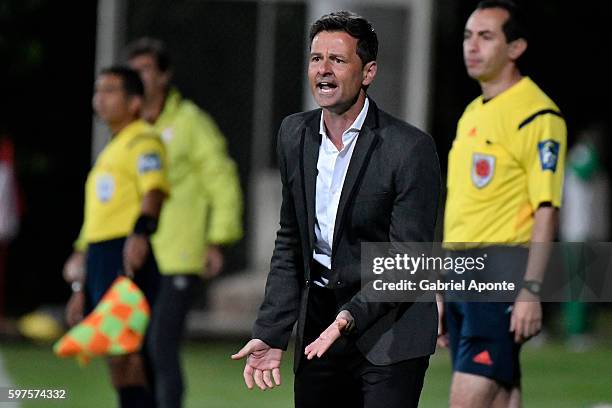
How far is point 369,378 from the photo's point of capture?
5660mm

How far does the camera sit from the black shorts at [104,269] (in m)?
8.73

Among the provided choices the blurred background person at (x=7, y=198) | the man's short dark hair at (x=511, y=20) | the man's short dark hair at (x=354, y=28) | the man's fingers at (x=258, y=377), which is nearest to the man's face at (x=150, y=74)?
the man's short dark hair at (x=511, y=20)

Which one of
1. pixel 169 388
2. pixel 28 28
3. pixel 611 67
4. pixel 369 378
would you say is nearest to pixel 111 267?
pixel 169 388

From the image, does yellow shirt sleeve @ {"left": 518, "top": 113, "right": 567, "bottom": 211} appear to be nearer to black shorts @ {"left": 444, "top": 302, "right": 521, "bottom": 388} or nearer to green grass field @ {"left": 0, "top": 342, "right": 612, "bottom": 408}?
black shorts @ {"left": 444, "top": 302, "right": 521, "bottom": 388}

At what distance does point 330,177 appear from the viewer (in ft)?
18.7

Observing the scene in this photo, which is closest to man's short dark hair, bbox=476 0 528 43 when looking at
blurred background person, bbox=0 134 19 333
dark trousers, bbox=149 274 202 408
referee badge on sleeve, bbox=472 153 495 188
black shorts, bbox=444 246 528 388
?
referee badge on sleeve, bbox=472 153 495 188

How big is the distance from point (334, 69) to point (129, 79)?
3.53 metres

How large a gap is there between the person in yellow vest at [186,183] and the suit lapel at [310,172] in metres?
3.78

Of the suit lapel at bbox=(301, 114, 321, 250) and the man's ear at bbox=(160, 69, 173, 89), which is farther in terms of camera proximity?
the man's ear at bbox=(160, 69, 173, 89)

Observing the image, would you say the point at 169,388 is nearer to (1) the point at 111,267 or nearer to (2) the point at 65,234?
(1) the point at 111,267

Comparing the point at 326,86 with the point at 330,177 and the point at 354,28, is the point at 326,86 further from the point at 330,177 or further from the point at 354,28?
the point at 330,177

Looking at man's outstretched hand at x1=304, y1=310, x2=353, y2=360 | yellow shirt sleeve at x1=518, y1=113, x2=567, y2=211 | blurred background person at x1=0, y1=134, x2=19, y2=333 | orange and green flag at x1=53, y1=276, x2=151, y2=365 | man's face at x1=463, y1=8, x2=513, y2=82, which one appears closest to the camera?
man's outstretched hand at x1=304, y1=310, x2=353, y2=360

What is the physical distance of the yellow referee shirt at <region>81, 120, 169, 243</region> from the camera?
8797 millimetres

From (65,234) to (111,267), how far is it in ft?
31.5
